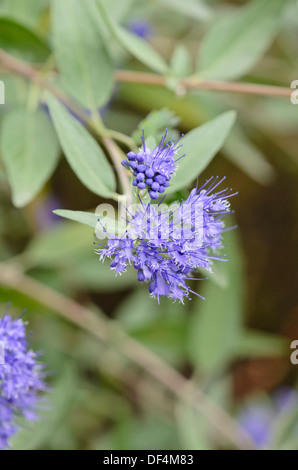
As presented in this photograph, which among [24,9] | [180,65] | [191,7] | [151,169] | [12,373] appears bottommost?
[12,373]

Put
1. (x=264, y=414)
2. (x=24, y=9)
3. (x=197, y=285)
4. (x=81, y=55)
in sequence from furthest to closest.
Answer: (x=197, y=285), (x=264, y=414), (x=24, y=9), (x=81, y=55)

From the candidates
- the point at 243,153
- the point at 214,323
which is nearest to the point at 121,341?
the point at 214,323

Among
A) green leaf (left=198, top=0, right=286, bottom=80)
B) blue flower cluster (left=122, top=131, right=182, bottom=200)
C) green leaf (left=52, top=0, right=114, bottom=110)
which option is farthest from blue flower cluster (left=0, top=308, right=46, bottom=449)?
green leaf (left=198, top=0, right=286, bottom=80)

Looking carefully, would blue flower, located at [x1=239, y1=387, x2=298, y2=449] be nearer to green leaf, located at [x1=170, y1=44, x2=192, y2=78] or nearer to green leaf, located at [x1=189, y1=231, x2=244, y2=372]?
green leaf, located at [x1=189, y1=231, x2=244, y2=372]

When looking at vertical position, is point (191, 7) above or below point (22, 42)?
above
